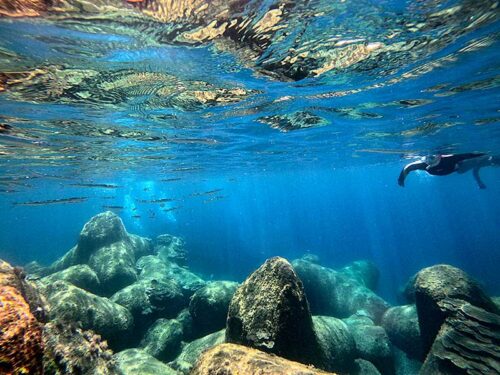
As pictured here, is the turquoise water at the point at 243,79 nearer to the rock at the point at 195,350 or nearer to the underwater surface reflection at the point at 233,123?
the underwater surface reflection at the point at 233,123

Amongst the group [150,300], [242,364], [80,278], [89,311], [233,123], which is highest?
[233,123]

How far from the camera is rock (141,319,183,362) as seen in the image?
11852 millimetres

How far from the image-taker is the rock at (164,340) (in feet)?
38.9

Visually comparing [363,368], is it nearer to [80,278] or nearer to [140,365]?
[140,365]

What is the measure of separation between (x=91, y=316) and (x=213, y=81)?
31.6 ft

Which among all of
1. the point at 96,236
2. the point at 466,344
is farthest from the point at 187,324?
the point at 96,236

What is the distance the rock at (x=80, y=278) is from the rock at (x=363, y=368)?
43.3 feet

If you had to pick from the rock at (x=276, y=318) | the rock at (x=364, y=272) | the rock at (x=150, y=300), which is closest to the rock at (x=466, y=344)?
the rock at (x=276, y=318)

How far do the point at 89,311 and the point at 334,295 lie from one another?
1458 centimetres

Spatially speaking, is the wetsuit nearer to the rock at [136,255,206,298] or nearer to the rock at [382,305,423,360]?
the rock at [382,305,423,360]

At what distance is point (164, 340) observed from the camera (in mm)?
12203

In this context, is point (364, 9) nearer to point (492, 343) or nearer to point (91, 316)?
point (492, 343)

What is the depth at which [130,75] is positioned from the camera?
9.95 metres

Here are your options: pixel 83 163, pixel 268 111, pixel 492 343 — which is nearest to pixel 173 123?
pixel 268 111
